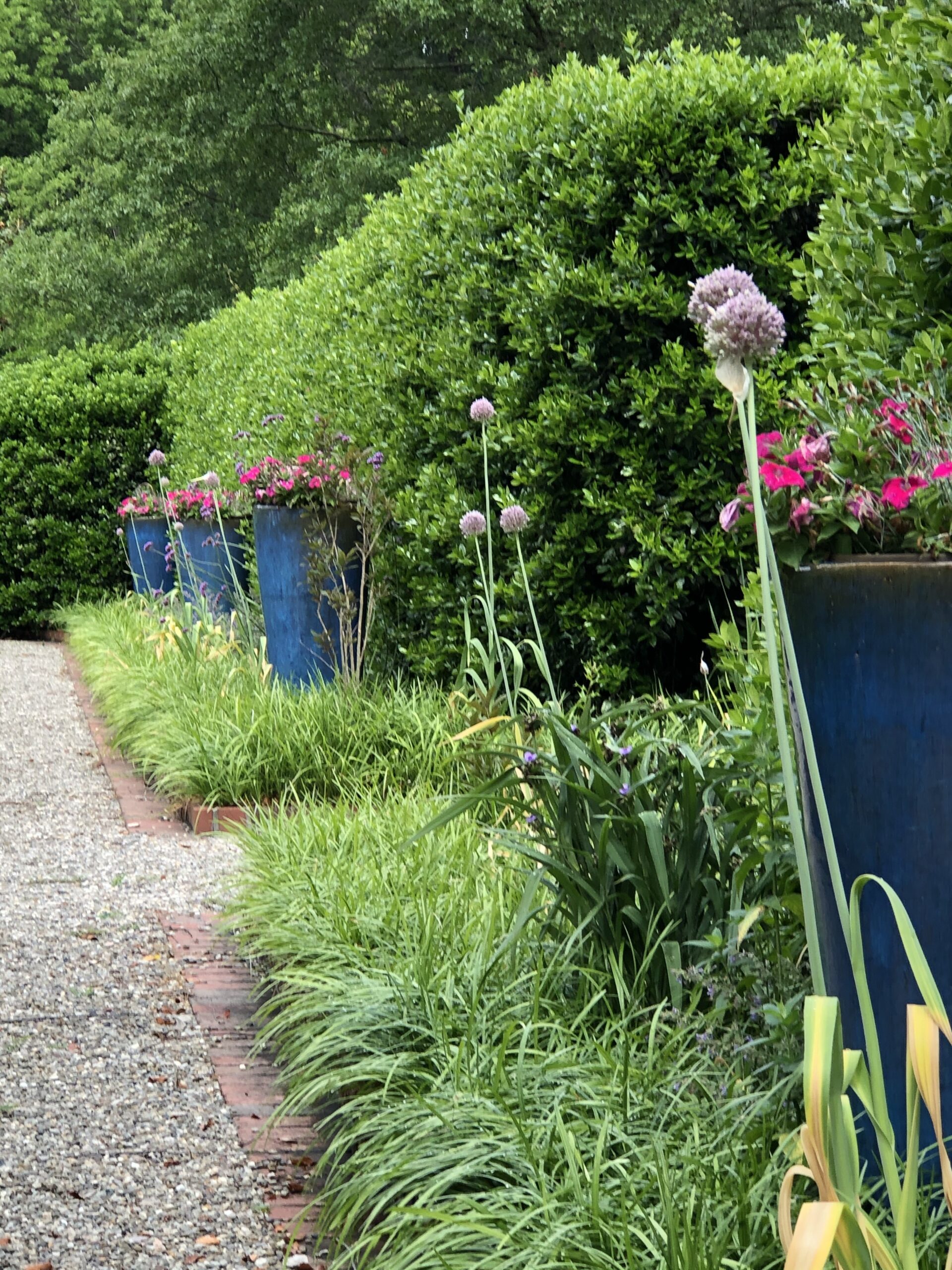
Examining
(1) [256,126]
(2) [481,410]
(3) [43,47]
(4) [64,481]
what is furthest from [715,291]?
(3) [43,47]

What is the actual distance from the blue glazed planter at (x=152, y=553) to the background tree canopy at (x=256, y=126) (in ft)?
22.9

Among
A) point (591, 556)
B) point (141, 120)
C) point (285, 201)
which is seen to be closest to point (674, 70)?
point (591, 556)

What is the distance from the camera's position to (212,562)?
29.9ft

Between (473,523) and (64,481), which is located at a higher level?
(473,523)

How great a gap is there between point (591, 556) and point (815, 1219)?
4.17 metres

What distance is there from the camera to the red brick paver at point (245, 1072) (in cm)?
265

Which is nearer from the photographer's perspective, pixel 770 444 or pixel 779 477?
pixel 779 477

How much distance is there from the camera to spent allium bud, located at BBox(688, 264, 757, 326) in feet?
6.01

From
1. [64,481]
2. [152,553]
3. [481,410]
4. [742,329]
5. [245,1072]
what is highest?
[742,329]

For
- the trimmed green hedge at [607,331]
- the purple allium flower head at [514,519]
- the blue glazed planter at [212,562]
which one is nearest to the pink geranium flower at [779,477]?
the purple allium flower head at [514,519]

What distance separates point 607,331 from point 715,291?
3363 mm

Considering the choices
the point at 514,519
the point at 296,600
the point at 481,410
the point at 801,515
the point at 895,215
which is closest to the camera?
the point at 801,515

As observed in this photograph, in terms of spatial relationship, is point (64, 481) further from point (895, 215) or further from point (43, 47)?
point (43, 47)

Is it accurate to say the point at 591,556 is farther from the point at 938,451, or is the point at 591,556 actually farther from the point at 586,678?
the point at 938,451
